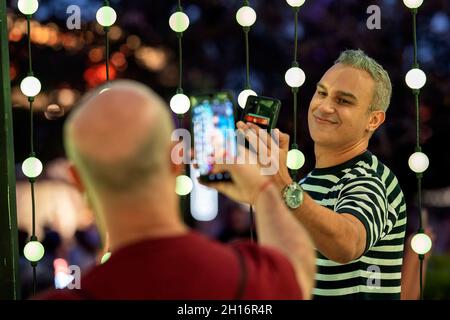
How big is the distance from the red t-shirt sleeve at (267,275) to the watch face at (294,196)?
664 millimetres

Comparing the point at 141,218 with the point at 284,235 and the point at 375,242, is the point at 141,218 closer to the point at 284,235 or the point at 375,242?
the point at 284,235

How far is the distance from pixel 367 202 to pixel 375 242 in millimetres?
105

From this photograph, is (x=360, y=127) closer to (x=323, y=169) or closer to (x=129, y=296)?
(x=323, y=169)

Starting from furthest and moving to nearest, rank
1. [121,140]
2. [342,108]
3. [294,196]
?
1. [342,108]
2. [294,196]
3. [121,140]

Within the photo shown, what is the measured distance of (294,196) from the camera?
2.16 meters

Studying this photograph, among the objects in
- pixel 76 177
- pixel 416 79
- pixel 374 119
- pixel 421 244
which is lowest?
pixel 421 244

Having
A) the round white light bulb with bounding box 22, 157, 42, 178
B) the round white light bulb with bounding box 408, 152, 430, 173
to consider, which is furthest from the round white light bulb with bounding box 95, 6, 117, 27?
the round white light bulb with bounding box 408, 152, 430, 173

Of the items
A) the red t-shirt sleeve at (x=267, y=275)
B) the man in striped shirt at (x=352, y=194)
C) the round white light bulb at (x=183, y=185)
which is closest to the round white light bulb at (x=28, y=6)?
the round white light bulb at (x=183, y=185)

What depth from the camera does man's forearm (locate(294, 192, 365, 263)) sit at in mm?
2129

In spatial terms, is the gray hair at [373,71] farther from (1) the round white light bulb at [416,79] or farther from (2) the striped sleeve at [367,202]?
(2) the striped sleeve at [367,202]

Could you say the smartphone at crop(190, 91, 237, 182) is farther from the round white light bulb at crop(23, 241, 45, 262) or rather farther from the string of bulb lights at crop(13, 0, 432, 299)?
the round white light bulb at crop(23, 241, 45, 262)

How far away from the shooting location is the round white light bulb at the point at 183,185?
2543 mm

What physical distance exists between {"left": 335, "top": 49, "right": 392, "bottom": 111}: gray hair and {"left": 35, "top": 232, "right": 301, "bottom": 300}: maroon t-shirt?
119 cm
